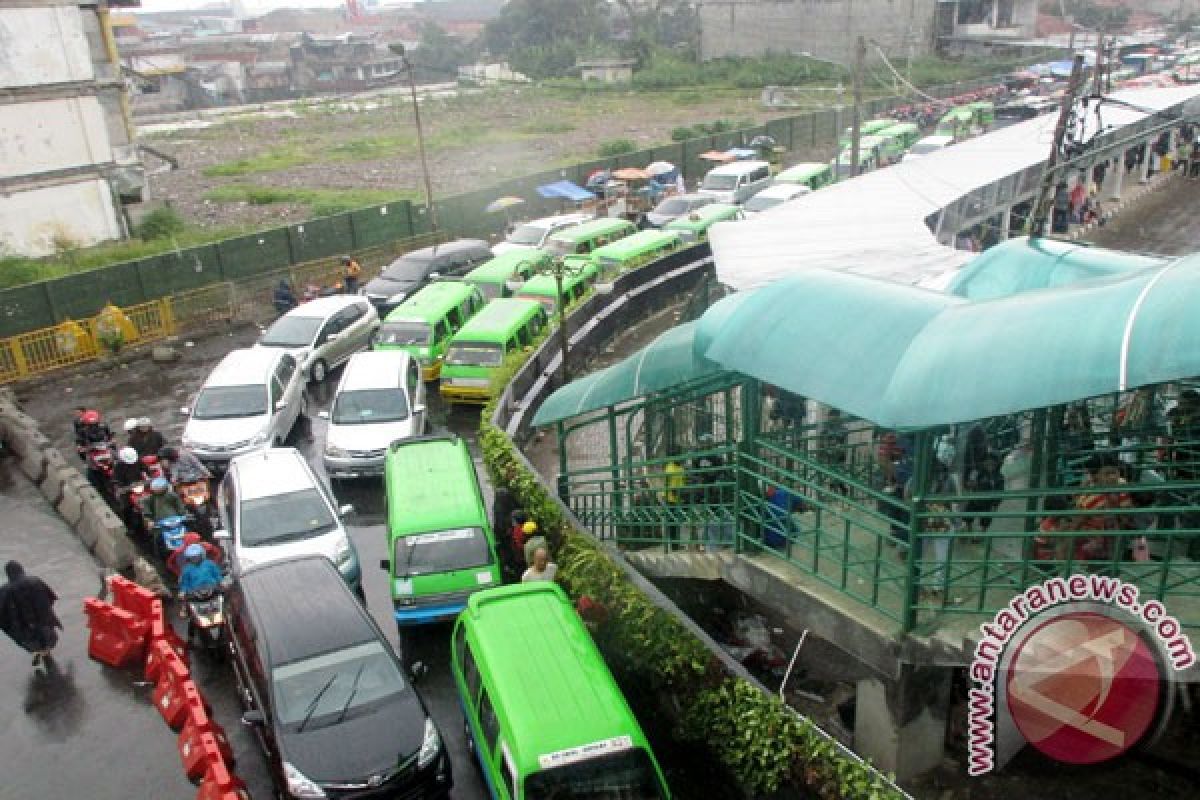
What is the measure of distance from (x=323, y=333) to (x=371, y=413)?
4713 millimetres

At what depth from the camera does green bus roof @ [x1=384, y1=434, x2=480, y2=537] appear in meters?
11.6

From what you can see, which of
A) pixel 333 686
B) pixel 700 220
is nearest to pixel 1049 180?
pixel 333 686

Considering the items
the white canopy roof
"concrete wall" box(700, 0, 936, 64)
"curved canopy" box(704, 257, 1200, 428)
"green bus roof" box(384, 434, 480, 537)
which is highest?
"concrete wall" box(700, 0, 936, 64)

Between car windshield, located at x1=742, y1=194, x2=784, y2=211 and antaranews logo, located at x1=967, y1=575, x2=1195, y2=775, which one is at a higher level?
antaranews logo, located at x1=967, y1=575, x2=1195, y2=775

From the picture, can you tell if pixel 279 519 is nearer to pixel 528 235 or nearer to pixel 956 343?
pixel 956 343

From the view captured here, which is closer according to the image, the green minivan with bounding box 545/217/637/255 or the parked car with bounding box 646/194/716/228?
the green minivan with bounding box 545/217/637/255

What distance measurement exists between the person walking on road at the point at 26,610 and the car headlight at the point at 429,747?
516 cm

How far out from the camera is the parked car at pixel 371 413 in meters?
15.3

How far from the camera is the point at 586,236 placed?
2631cm

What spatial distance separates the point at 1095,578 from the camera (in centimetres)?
655

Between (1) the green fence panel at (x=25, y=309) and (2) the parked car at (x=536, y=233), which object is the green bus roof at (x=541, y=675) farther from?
(2) the parked car at (x=536, y=233)

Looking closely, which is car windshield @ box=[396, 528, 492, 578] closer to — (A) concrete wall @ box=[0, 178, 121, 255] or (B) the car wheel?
(B) the car wheel

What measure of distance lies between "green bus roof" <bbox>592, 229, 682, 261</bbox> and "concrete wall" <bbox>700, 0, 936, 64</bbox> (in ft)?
165

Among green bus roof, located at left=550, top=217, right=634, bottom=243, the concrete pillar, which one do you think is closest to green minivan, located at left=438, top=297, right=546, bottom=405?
green bus roof, located at left=550, top=217, right=634, bottom=243
